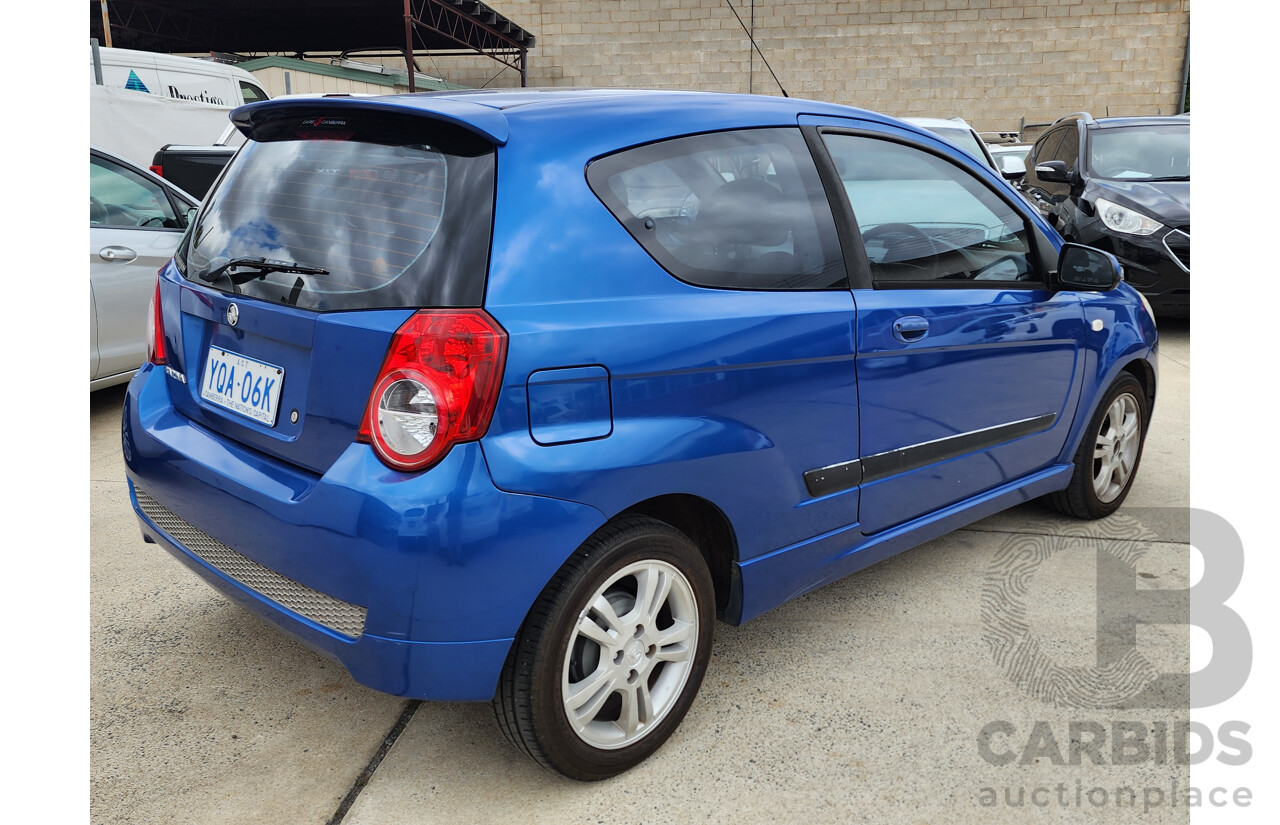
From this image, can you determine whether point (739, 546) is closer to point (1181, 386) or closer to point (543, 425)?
point (543, 425)

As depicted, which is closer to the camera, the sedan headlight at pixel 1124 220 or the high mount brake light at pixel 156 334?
the high mount brake light at pixel 156 334

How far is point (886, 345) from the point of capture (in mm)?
2602

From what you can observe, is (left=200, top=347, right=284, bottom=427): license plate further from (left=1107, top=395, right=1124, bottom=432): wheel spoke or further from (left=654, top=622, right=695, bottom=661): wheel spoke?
(left=1107, top=395, right=1124, bottom=432): wheel spoke

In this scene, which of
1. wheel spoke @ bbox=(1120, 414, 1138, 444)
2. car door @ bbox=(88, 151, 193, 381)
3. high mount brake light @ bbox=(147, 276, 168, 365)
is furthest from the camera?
car door @ bbox=(88, 151, 193, 381)

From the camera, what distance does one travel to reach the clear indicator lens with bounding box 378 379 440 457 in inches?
73.3

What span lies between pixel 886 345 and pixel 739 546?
699mm

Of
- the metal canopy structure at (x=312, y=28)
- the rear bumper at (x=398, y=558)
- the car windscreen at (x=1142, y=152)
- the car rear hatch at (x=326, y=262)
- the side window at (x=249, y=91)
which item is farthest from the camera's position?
the metal canopy structure at (x=312, y=28)

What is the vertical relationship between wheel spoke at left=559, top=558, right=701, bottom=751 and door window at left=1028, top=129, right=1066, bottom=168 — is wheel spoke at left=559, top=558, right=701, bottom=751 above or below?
below

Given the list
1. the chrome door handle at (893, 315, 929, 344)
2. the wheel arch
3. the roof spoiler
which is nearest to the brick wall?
the chrome door handle at (893, 315, 929, 344)

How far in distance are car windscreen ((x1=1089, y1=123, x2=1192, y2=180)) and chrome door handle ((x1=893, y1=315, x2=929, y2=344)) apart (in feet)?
20.9

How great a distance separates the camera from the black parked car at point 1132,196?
718 cm

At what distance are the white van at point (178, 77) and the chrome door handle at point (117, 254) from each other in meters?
7.56

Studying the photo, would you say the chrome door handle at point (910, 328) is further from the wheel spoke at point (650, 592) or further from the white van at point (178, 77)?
the white van at point (178, 77)

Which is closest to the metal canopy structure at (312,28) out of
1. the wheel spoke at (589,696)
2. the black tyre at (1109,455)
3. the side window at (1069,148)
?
the side window at (1069,148)
